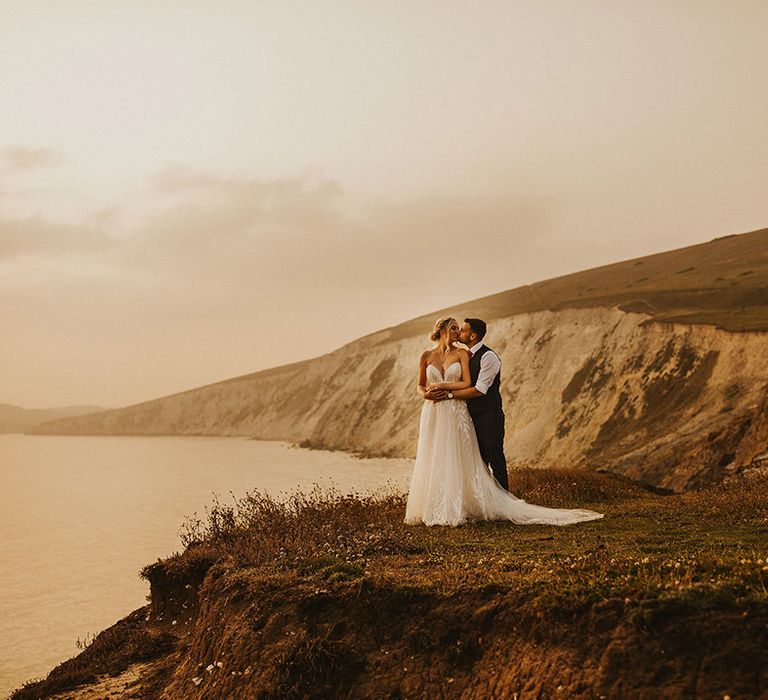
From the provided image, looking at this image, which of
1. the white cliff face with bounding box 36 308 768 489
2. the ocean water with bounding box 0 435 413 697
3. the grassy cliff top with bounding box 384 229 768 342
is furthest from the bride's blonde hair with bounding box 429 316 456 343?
the grassy cliff top with bounding box 384 229 768 342

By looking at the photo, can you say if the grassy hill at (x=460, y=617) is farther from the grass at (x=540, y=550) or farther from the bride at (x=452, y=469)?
the bride at (x=452, y=469)

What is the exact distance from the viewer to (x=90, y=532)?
19.6 metres

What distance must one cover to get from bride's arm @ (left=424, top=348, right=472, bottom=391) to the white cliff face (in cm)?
1204

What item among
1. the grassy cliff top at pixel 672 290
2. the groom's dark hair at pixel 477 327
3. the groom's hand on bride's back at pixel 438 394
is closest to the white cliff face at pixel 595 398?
the grassy cliff top at pixel 672 290

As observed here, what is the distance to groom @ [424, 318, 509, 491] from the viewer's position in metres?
10.9

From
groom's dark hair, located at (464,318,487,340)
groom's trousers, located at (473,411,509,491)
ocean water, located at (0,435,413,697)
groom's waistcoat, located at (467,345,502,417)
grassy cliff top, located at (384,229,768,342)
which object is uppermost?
grassy cliff top, located at (384,229,768,342)

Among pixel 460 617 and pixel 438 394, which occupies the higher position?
pixel 438 394

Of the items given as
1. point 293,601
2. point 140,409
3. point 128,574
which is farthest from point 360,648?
point 140,409

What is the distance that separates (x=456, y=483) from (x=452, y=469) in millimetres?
203

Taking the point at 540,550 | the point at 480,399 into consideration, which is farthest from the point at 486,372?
the point at 540,550

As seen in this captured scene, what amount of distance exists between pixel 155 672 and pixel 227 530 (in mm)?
3255

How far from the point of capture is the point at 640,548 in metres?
7.46

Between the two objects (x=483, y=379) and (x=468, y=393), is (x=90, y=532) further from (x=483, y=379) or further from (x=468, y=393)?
(x=483, y=379)

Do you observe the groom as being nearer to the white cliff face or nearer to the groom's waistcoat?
the groom's waistcoat
